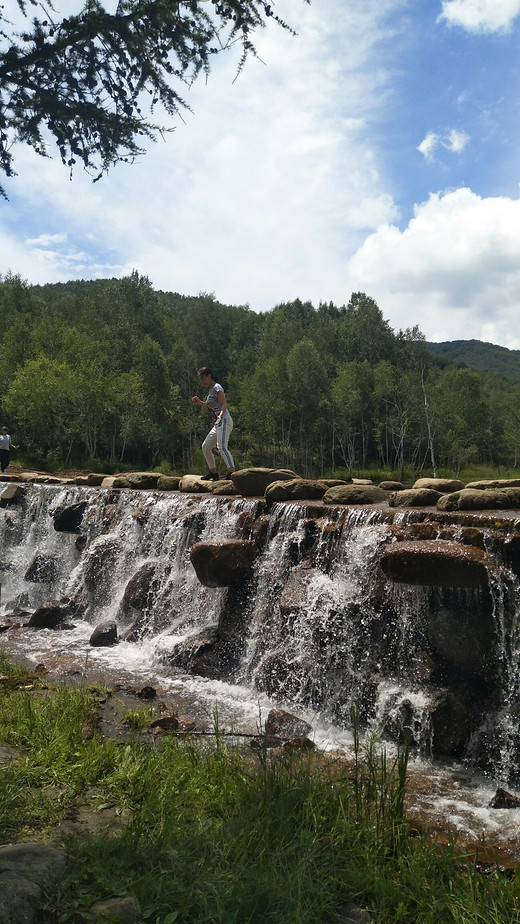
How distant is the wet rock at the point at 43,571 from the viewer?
14.7m

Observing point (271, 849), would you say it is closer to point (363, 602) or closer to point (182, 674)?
point (363, 602)

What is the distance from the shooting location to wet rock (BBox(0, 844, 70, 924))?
8.45 feet

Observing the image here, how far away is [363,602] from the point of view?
26.6 ft

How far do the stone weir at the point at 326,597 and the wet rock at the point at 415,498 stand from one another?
0.02m

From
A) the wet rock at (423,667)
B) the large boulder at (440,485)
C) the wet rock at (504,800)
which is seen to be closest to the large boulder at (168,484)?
the large boulder at (440,485)

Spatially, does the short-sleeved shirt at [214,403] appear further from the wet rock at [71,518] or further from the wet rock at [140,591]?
the wet rock at [71,518]

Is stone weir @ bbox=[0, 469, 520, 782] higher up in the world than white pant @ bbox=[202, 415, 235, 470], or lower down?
lower down

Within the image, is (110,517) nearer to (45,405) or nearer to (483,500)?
(483,500)

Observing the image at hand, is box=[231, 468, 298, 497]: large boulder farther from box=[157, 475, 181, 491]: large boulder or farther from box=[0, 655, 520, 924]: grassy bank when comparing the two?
box=[0, 655, 520, 924]: grassy bank

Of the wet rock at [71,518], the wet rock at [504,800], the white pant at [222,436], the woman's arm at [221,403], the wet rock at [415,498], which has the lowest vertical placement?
the wet rock at [504,800]

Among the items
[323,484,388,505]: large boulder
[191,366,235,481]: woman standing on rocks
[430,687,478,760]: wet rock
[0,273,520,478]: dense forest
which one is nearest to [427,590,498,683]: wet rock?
[430,687,478,760]: wet rock

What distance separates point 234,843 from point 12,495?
16.0 m

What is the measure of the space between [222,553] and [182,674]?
6.18 feet

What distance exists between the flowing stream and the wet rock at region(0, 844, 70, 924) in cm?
222
